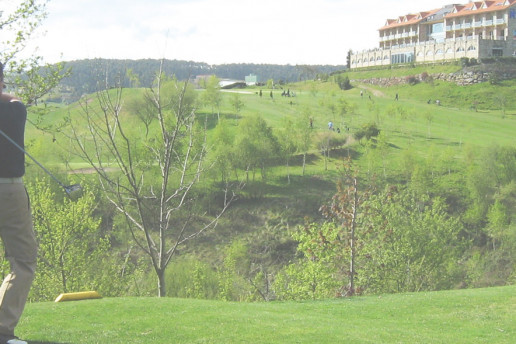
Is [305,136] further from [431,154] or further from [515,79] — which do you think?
[515,79]

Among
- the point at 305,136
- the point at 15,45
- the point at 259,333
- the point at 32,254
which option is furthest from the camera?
the point at 305,136

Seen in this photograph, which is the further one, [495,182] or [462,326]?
[495,182]

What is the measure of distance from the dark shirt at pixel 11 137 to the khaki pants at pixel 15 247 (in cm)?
16

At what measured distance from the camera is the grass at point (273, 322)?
886 cm

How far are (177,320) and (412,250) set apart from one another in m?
24.4

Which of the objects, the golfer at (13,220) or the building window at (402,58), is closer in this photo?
the golfer at (13,220)

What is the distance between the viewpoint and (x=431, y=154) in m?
62.5

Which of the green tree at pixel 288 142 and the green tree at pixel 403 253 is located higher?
the green tree at pixel 288 142

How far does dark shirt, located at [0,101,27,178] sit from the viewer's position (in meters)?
6.68

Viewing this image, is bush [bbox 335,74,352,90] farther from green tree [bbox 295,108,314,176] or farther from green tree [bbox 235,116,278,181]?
green tree [bbox 235,116,278,181]

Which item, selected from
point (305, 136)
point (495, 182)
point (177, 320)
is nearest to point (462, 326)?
point (177, 320)

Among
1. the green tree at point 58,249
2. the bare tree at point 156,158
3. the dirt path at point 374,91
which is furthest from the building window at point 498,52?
the green tree at point 58,249

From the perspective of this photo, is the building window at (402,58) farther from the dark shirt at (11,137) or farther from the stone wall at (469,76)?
the dark shirt at (11,137)

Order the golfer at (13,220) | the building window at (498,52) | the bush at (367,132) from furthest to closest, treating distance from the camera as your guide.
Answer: the building window at (498,52) < the bush at (367,132) < the golfer at (13,220)
